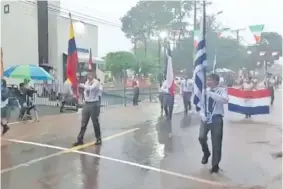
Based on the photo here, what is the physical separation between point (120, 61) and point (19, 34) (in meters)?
16.4

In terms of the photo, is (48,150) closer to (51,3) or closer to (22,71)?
(22,71)

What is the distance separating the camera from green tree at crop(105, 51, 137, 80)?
39.9 metres

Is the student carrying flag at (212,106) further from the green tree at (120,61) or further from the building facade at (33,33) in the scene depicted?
the green tree at (120,61)

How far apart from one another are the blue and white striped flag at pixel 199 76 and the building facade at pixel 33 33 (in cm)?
1631

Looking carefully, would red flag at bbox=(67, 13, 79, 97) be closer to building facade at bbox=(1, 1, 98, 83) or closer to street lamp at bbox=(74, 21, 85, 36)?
A: building facade at bbox=(1, 1, 98, 83)

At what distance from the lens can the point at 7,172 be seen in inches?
276

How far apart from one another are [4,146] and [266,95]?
1050 cm

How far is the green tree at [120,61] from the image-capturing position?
39875 mm

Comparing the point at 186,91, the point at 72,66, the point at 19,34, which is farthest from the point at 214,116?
the point at 19,34

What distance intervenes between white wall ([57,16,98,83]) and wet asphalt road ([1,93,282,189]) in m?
14.3

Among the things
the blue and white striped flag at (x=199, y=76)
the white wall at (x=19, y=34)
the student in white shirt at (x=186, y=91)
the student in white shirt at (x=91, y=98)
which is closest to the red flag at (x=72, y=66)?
the student in white shirt at (x=91, y=98)

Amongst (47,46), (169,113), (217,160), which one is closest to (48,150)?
(217,160)

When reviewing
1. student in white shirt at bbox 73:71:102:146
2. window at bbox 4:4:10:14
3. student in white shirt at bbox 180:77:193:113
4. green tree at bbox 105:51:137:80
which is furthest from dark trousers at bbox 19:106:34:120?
green tree at bbox 105:51:137:80

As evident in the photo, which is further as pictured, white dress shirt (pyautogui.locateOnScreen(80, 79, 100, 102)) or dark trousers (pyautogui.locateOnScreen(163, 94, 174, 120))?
dark trousers (pyautogui.locateOnScreen(163, 94, 174, 120))
